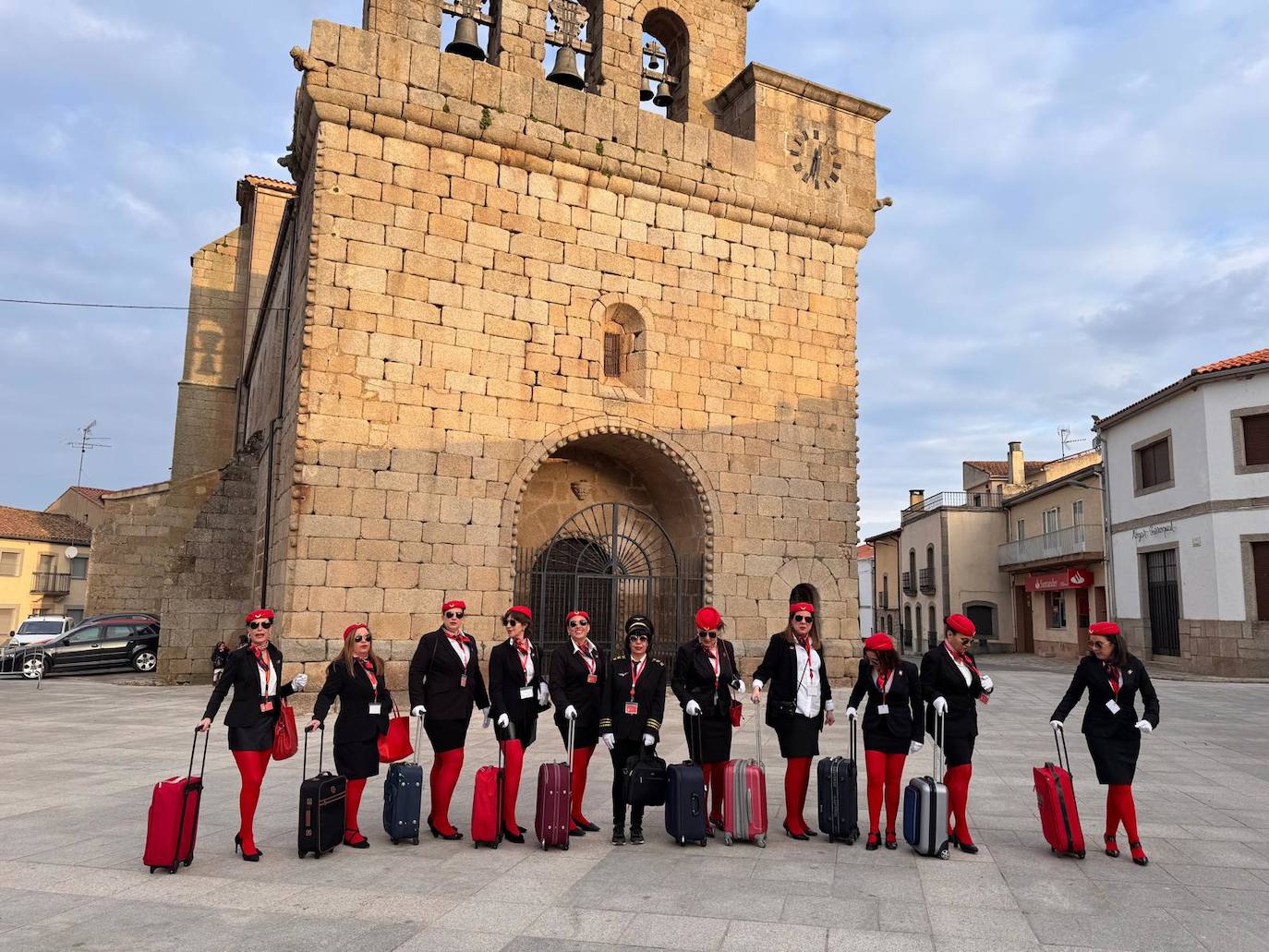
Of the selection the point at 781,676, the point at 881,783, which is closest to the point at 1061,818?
the point at 881,783

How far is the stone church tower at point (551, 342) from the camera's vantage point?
36.6ft

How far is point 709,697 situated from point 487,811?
1.54 m

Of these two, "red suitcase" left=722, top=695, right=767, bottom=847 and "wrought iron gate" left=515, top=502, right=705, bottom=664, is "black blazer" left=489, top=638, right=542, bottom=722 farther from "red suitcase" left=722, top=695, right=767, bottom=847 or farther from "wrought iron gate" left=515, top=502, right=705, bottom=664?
"wrought iron gate" left=515, top=502, right=705, bottom=664

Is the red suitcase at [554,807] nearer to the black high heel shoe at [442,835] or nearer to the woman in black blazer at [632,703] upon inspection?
the woman in black blazer at [632,703]

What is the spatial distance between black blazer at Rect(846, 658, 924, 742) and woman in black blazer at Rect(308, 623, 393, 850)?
9.77 feet

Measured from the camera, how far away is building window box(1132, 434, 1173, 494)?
2138 centimetres

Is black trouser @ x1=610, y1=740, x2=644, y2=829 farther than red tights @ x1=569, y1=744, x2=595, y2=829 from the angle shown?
No

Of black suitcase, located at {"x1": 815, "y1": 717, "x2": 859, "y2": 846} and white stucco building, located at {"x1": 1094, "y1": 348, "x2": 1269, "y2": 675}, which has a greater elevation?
white stucco building, located at {"x1": 1094, "y1": 348, "x2": 1269, "y2": 675}

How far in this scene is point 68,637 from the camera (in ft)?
59.0

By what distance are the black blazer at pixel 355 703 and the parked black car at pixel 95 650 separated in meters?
14.4

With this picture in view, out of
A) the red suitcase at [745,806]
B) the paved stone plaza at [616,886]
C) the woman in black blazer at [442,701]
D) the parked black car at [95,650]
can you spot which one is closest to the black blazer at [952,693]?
the paved stone plaza at [616,886]

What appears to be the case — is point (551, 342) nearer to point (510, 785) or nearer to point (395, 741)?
point (395, 741)

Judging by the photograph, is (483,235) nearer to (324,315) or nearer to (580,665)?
(324,315)

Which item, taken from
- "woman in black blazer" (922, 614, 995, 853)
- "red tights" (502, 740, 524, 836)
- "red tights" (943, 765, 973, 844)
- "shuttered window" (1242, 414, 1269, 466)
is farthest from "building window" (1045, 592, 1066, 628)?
"red tights" (502, 740, 524, 836)
